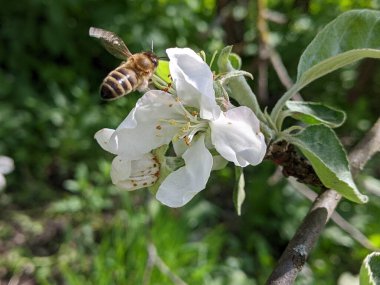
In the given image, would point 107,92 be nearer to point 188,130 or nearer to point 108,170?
point 188,130

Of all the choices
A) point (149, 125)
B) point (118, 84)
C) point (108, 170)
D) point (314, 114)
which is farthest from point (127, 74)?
point (108, 170)

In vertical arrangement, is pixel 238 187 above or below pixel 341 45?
below

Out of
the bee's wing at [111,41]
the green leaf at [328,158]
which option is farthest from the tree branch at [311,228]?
the bee's wing at [111,41]

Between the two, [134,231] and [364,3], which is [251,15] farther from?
[134,231]

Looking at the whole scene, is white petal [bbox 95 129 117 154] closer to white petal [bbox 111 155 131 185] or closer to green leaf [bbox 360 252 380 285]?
white petal [bbox 111 155 131 185]

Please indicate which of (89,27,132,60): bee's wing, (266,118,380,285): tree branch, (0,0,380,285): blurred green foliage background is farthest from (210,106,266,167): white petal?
(0,0,380,285): blurred green foliage background

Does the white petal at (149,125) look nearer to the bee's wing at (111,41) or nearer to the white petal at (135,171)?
the white petal at (135,171)
